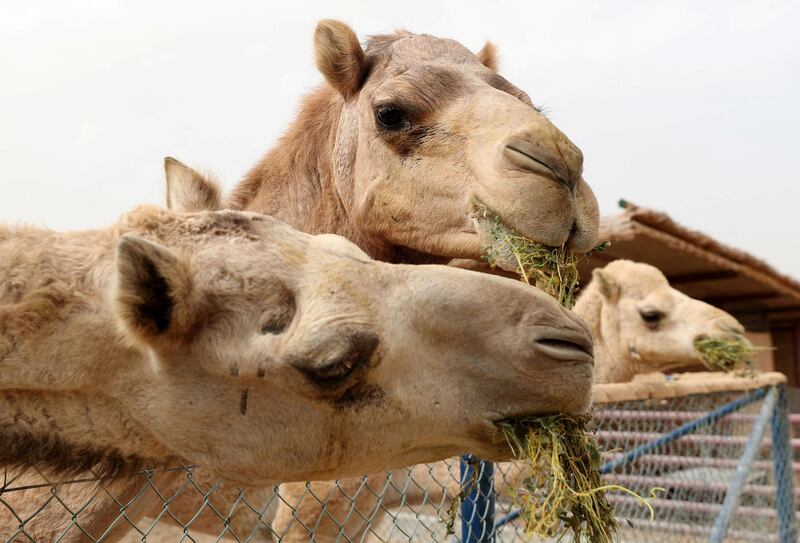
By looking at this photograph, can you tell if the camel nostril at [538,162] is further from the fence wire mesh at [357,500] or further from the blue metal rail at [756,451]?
the blue metal rail at [756,451]

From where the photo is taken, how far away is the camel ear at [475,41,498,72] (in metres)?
4.32

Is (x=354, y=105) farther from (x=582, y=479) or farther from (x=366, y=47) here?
(x=582, y=479)

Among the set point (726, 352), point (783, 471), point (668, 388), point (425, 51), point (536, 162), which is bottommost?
point (783, 471)

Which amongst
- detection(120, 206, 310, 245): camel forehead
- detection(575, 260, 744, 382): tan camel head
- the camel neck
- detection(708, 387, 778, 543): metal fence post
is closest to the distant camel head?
detection(120, 206, 310, 245): camel forehead

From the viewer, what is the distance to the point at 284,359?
5.54ft

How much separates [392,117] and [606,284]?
479cm

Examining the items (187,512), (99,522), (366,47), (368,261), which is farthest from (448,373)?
(366,47)

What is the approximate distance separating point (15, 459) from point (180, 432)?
371 millimetres

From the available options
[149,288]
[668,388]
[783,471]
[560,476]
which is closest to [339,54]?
[149,288]

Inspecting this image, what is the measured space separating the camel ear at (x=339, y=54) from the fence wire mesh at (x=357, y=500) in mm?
1887

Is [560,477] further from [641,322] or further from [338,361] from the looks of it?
[641,322]

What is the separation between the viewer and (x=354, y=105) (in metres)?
3.69

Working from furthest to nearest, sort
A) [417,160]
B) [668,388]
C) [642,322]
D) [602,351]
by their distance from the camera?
[602,351]
[642,322]
[668,388]
[417,160]

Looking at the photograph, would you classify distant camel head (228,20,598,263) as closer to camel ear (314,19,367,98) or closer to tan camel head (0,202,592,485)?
camel ear (314,19,367,98)
